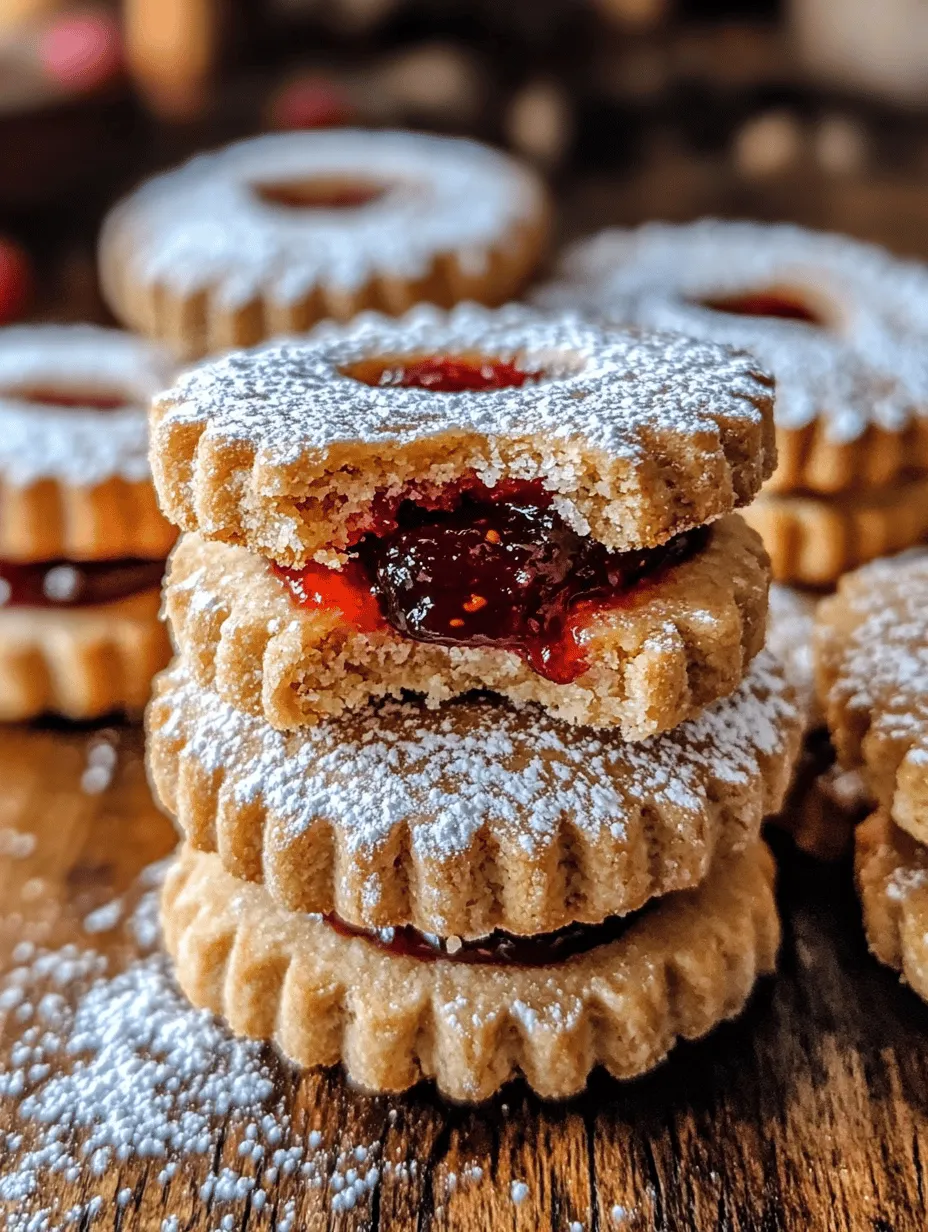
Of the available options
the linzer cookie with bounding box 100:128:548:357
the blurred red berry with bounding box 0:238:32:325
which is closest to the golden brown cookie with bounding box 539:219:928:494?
the linzer cookie with bounding box 100:128:548:357

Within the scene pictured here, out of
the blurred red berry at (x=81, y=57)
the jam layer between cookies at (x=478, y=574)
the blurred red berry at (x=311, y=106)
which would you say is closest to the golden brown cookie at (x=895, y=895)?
the jam layer between cookies at (x=478, y=574)

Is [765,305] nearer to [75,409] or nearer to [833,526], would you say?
[833,526]

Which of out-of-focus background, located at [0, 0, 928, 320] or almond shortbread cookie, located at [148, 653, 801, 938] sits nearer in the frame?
almond shortbread cookie, located at [148, 653, 801, 938]

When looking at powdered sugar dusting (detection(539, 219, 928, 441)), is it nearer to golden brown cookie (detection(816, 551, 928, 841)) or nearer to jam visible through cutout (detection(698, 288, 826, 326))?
jam visible through cutout (detection(698, 288, 826, 326))

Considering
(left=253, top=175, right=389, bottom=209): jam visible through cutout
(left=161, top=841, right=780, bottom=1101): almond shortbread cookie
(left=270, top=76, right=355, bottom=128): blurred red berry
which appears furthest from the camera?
(left=270, top=76, right=355, bottom=128): blurred red berry

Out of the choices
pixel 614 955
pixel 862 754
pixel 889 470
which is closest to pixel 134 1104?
pixel 614 955

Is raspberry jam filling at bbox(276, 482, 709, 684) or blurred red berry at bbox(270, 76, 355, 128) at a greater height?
raspberry jam filling at bbox(276, 482, 709, 684)
